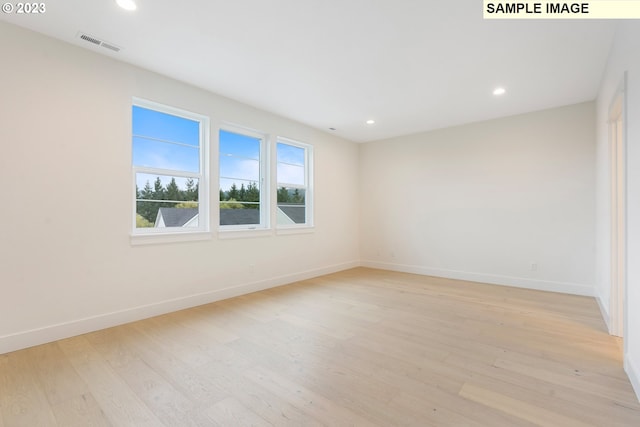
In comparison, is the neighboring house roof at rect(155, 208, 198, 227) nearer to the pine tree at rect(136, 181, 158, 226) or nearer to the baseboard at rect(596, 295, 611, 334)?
the pine tree at rect(136, 181, 158, 226)

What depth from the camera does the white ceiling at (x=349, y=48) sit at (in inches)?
89.4

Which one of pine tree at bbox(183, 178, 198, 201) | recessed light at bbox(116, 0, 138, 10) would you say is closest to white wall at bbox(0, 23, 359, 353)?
pine tree at bbox(183, 178, 198, 201)

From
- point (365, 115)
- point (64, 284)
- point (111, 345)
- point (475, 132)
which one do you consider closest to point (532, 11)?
point (365, 115)

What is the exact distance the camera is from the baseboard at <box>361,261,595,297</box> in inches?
161

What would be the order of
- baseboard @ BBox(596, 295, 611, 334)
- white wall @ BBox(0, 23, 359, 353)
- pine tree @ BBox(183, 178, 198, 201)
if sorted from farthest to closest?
1. pine tree @ BBox(183, 178, 198, 201)
2. baseboard @ BBox(596, 295, 611, 334)
3. white wall @ BBox(0, 23, 359, 353)

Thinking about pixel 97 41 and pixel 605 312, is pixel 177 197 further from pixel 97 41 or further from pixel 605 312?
pixel 605 312

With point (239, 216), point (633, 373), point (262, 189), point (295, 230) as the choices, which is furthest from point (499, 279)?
point (239, 216)

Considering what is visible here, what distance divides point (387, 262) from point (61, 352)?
16.6ft

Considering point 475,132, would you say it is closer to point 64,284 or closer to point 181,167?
point 181,167

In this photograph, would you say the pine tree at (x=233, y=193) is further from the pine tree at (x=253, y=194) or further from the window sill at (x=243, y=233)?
the window sill at (x=243, y=233)

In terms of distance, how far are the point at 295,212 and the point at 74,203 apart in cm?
310

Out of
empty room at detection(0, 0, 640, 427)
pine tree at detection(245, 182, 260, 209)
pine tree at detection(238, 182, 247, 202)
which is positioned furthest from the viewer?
pine tree at detection(245, 182, 260, 209)

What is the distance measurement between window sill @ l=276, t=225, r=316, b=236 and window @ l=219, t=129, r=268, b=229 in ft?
0.95

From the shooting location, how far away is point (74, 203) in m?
2.71
